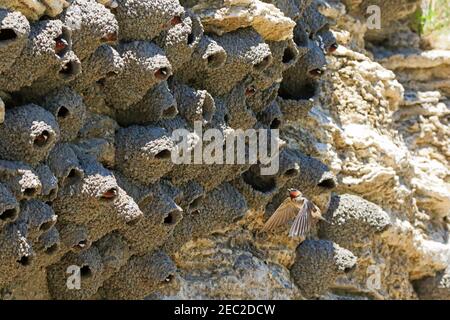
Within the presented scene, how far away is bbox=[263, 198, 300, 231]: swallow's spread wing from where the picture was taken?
44.0ft

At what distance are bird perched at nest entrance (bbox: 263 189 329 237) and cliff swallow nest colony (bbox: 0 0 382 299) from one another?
0.62ft

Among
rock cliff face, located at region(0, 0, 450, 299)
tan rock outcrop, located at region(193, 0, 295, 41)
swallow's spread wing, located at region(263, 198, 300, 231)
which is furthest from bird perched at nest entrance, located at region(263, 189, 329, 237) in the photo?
tan rock outcrop, located at region(193, 0, 295, 41)

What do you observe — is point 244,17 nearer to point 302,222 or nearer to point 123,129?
point 123,129

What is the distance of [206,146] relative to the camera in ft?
41.1

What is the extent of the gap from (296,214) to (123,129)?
2103mm

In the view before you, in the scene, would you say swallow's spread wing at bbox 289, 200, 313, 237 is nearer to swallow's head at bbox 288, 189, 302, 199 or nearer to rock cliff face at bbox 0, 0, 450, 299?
swallow's head at bbox 288, 189, 302, 199

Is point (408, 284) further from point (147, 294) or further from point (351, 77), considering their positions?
point (147, 294)

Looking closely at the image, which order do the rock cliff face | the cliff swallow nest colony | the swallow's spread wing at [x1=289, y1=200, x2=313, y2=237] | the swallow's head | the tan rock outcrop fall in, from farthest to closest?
the swallow's spread wing at [x1=289, y1=200, x2=313, y2=237]
the swallow's head
the tan rock outcrop
the rock cliff face
the cliff swallow nest colony

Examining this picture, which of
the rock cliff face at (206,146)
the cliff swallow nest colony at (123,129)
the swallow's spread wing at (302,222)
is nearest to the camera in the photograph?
the cliff swallow nest colony at (123,129)

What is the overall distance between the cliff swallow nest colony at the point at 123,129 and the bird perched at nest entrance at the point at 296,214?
0.19 metres

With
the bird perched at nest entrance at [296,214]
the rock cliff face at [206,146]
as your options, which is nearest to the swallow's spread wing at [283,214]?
the bird perched at nest entrance at [296,214]

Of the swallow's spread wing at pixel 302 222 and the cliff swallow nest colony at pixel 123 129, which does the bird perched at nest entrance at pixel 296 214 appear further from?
the cliff swallow nest colony at pixel 123 129

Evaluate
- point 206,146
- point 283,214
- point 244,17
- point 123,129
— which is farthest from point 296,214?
point 123,129

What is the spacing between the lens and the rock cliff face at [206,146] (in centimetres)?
1105
